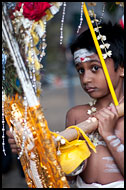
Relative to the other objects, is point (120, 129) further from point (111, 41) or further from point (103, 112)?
point (111, 41)

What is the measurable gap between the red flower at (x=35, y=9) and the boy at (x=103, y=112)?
481 mm

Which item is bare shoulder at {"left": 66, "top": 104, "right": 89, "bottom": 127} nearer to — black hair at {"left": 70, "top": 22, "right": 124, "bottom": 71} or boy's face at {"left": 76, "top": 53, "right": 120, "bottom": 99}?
boy's face at {"left": 76, "top": 53, "right": 120, "bottom": 99}

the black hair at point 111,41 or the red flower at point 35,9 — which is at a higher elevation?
the red flower at point 35,9

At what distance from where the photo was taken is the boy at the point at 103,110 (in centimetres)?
153

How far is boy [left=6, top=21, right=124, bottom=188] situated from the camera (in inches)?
60.2

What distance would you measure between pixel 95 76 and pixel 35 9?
1.89 feet

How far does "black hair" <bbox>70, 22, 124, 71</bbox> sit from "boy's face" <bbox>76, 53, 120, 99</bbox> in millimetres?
45

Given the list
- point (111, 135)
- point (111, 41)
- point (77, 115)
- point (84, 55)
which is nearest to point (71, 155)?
point (111, 135)

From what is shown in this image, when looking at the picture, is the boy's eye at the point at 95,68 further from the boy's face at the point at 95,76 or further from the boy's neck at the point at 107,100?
A: the boy's neck at the point at 107,100

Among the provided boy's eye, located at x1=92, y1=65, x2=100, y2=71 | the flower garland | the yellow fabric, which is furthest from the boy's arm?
the flower garland

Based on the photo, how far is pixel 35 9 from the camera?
1.25 metres

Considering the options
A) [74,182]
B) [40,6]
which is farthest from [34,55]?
[74,182]

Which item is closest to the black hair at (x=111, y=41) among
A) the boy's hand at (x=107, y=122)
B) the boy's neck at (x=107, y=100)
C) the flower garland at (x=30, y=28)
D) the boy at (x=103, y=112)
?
the boy at (x=103, y=112)

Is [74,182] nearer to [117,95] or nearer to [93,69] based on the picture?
[117,95]
